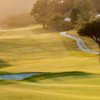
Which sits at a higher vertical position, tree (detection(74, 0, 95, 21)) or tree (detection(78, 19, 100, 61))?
tree (detection(74, 0, 95, 21))

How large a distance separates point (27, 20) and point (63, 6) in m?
47.4

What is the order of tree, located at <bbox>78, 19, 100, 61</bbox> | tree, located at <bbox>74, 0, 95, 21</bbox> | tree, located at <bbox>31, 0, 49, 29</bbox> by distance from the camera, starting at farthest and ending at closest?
tree, located at <bbox>31, 0, 49, 29</bbox> < tree, located at <bbox>74, 0, 95, 21</bbox> < tree, located at <bbox>78, 19, 100, 61</bbox>

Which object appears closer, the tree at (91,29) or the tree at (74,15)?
the tree at (91,29)

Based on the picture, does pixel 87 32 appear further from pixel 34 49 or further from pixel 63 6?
pixel 63 6

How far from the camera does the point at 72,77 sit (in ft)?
62.7

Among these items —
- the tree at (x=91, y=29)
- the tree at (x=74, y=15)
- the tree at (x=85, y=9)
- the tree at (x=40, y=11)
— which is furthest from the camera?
the tree at (x=40, y=11)

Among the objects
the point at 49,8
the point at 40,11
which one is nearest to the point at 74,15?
the point at 40,11

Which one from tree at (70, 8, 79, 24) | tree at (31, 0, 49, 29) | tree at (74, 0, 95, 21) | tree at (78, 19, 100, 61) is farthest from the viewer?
tree at (31, 0, 49, 29)

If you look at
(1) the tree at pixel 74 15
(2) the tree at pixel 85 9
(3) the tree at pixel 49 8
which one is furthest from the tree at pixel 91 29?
(3) the tree at pixel 49 8

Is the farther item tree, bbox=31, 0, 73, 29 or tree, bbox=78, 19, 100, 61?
tree, bbox=31, 0, 73, 29

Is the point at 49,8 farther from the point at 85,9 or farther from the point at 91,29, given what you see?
the point at 91,29

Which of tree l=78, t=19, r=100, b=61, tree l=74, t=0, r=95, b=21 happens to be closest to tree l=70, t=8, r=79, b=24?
tree l=74, t=0, r=95, b=21

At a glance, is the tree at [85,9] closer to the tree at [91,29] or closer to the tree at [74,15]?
the tree at [74,15]

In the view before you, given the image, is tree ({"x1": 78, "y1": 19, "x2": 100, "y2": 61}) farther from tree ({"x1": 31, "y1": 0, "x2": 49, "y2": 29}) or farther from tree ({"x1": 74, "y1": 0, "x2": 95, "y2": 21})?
tree ({"x1": 31, "y1": 0, "x2": 49, "y2": 29})
